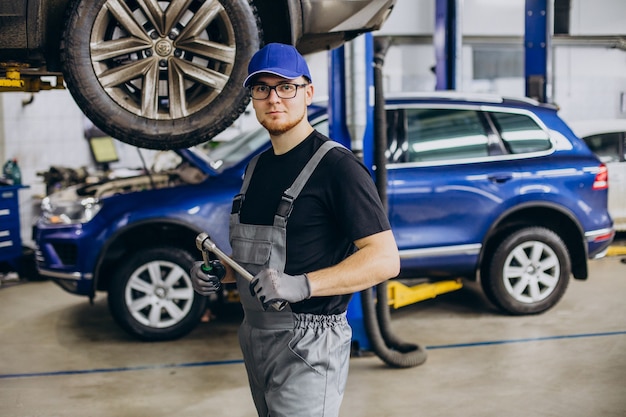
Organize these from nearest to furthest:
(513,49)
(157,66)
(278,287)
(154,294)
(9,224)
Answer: (278,287) < (157,66) < (154,294) < (9,224) < (513,49)

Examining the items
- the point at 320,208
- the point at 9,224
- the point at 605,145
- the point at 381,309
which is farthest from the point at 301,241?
the point at 605,145

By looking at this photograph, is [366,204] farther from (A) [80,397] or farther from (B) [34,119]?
(B) [34,119]

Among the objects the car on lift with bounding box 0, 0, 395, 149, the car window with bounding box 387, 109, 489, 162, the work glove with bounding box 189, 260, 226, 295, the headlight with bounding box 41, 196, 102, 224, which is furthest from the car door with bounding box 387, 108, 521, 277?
the work glove with bounding box 189, 260, 226, 295

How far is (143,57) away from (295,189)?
95 centimetres

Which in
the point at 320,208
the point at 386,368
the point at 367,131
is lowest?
the point at 386,368

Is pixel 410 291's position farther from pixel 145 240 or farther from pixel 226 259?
pixel 226 259

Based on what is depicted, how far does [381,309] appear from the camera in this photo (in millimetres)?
4543

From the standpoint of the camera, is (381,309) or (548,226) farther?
(548,226)

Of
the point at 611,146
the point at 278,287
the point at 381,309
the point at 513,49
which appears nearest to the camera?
the point at 278,287

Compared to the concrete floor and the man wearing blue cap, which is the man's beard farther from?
the concrete floor

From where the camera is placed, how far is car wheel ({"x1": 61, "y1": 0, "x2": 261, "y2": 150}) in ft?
8.46

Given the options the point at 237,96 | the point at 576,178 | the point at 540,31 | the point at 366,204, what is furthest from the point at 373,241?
the point at 540,31

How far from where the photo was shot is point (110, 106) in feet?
8.54

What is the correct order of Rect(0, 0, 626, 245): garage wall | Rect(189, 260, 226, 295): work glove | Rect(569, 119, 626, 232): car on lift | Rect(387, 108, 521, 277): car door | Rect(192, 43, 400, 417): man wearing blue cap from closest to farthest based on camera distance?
Rect(192, 43, 400, 417): man wearing blue cap → Rect(189, 260, 226, 295): work glove → Rect(387, 108, 521, 277): car door → Rect(569, 119, 626, 232): car on lift → Rect(0, 0, 626, 245): garage wall
